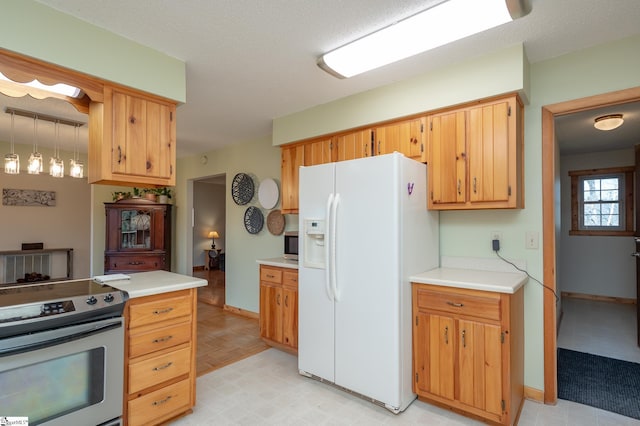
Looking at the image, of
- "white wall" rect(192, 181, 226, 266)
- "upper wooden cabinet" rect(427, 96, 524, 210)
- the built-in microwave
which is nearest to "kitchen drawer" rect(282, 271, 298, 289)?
the built-in microwave

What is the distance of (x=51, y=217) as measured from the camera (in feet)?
17.3

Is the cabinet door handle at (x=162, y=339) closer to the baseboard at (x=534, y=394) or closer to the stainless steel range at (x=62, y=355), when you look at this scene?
the stainless steel range at (x=62, y=355)

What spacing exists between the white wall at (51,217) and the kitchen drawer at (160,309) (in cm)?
460

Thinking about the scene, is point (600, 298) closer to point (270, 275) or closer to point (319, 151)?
point (319, 151)

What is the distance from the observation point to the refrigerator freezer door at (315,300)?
2576mm

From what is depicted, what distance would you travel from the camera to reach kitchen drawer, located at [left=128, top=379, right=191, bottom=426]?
75.4 inches

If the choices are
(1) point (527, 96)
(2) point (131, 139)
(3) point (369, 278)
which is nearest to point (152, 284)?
(2) point (131, 139)

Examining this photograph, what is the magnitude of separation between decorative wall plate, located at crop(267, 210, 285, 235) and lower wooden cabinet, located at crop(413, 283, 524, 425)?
2191 millimetres

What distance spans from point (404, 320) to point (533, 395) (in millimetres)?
1156

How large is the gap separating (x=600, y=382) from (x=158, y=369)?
3.34 meters

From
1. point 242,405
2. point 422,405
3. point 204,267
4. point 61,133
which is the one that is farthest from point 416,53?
point 204,267

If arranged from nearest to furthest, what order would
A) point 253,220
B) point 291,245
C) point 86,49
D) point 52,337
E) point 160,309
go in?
point 52,337 → point 86,49 → point 160,309 → point 291,245 → point 253,220

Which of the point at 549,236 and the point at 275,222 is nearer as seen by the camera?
the point at 549,236

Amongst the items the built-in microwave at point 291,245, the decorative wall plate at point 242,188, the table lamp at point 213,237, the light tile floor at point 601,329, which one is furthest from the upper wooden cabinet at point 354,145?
the table lamp at point 213,237
